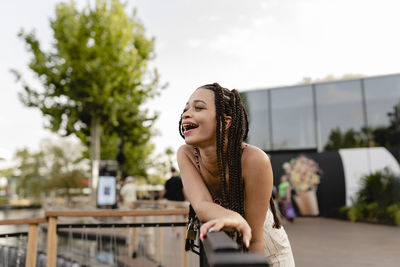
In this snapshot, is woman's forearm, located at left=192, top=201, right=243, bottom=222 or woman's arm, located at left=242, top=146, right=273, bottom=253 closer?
woman's forearm, located at left=192, top=201, right=243, bottom=222

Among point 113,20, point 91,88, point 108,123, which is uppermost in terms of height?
point 113,20

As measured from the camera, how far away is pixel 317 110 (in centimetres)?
1498

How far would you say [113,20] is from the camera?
12.1 metres

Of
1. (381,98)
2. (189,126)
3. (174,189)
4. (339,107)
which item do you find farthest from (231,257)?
(339,107)

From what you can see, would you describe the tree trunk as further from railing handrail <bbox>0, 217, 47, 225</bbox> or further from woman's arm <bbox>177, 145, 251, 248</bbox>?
woman's arm <bbox>177, 145, 251, 248</bbox>

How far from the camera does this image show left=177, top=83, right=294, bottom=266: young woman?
1117 millimetres

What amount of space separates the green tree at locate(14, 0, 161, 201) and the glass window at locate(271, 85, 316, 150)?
6.60 m

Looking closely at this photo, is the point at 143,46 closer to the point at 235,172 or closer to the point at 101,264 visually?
the point at 101,264

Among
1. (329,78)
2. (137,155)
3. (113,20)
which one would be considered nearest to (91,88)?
(113,20)

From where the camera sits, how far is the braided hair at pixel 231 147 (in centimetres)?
115

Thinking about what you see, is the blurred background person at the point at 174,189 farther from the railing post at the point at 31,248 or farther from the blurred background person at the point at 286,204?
the blurred background person at the point at 286,204

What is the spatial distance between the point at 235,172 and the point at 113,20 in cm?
1228

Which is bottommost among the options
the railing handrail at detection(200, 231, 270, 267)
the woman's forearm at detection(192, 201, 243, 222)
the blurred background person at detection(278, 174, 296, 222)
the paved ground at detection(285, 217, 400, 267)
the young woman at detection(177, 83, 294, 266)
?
the paved ground at detection(285, 217, 400, 267)

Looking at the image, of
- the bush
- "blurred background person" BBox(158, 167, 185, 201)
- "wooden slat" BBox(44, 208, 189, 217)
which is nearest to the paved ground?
the bush
